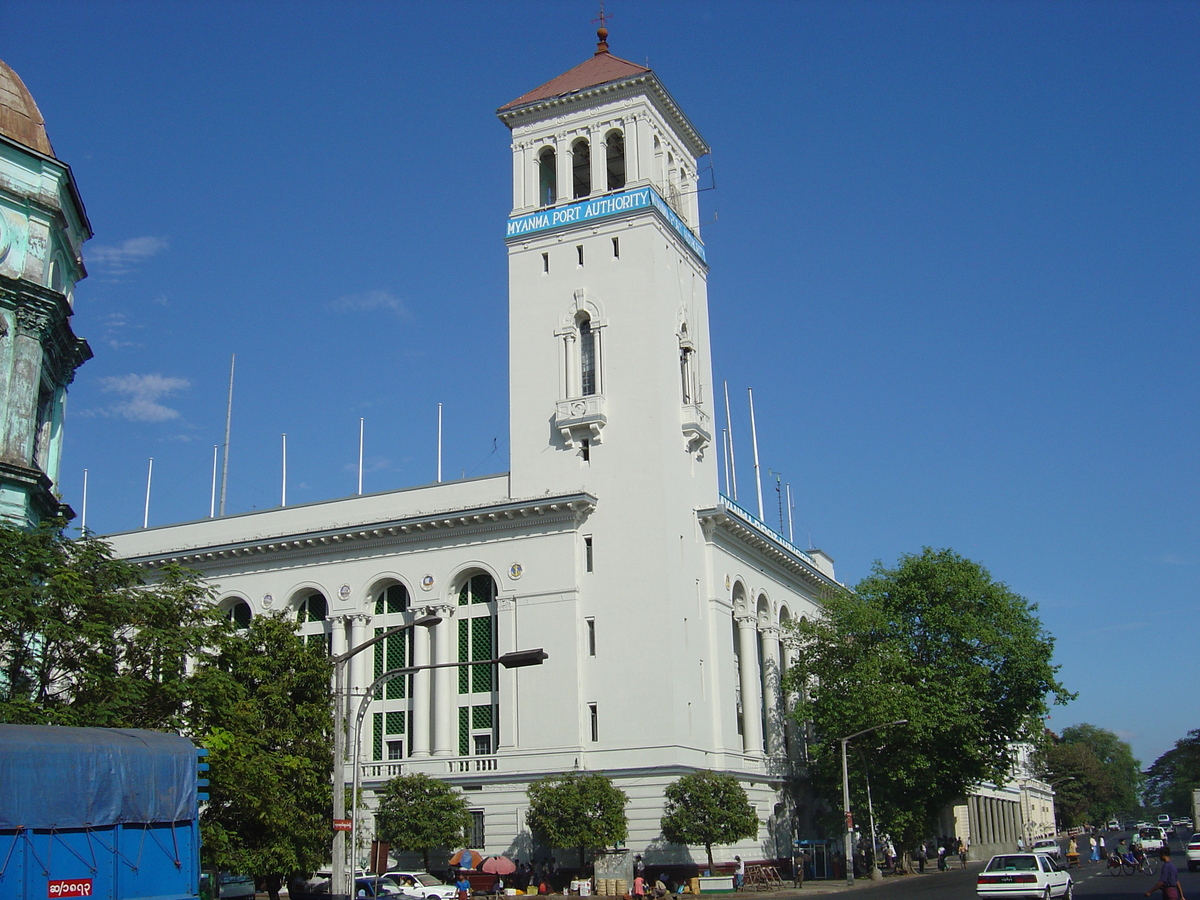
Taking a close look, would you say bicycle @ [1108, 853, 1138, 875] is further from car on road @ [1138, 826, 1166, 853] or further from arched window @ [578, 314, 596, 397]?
arched window @ [578, 314, 596, 397]

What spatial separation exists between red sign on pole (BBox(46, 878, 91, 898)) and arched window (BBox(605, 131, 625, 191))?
50.0 meters

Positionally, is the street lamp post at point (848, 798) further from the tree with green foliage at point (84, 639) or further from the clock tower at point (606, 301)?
the tree with green foliage at point (84, 639)

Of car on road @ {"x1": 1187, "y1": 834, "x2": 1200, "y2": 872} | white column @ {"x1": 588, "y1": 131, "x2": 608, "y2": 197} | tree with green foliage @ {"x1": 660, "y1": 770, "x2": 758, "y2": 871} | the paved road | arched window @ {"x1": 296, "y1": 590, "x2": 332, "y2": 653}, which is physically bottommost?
the paved road

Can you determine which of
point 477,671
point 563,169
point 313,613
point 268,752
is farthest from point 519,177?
point 268,752

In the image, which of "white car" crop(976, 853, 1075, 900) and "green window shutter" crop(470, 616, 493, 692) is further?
"green window shutter" crop(470, 616, 493, 692)

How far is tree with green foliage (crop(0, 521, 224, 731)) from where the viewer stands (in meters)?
26.8

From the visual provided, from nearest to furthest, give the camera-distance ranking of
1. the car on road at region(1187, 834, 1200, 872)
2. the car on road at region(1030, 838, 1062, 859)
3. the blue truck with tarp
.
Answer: the blue truck with tarp → the car on road at region(1030, 838, 1062, 859) → the car on road at region(1187, 834, 1200, 872)

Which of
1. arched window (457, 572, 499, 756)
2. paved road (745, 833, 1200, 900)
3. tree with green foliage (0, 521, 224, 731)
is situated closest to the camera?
tree with green foliage (0, 521, 224, 731)

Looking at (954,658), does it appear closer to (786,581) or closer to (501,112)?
(786,581)

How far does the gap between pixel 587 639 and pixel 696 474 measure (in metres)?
10.4

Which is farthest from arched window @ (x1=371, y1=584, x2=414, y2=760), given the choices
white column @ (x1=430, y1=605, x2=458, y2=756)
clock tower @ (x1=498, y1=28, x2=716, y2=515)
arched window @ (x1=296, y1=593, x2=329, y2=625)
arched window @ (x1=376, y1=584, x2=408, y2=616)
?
clock tower @ (x1=498, y1=28, x2=716, y2=515)

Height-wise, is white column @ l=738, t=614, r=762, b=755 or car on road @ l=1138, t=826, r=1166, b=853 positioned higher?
white column @ l=738, t=614, r=762, b=755

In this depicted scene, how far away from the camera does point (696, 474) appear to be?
59781 millimetres

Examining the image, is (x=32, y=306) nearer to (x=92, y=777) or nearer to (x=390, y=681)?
(x=92, y=777)
